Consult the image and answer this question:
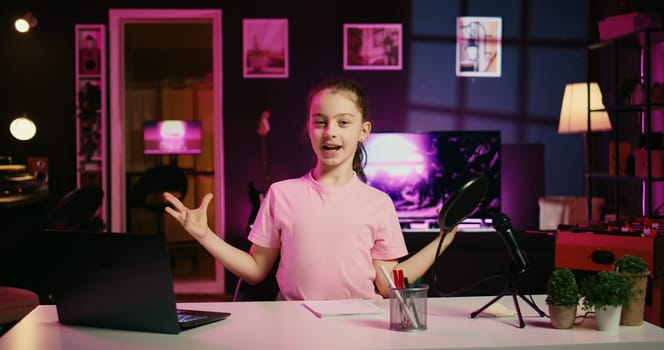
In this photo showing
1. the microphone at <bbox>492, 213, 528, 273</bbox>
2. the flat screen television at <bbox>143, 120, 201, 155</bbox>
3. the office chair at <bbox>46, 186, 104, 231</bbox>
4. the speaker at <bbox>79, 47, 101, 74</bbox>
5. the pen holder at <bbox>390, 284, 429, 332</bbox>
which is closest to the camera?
the pen holder at <bbox>390, 284, 429, 332</bbox>

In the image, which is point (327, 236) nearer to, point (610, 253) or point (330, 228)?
point (330, 228)

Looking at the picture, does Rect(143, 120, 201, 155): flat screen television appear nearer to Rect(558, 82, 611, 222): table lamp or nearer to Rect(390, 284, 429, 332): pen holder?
Rect(558, 82, 611, 222): table lamp

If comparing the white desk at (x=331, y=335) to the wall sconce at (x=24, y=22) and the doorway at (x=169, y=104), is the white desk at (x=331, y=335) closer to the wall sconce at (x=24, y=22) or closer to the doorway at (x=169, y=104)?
the doorway at (x=169, y=104)

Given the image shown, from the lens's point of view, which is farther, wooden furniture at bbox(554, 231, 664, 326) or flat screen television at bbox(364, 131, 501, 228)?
flat screen television at bbox(364, 131, 501, 228)

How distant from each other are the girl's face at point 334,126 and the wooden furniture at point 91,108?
469 cm

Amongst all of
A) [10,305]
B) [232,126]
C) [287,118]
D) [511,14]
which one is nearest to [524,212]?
[511,14]

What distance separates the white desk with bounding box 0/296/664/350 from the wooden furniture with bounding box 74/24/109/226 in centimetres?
487

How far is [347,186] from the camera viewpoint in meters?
2.21

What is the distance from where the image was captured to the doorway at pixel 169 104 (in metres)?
6.50

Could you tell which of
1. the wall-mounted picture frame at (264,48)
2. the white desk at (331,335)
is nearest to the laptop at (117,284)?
the white desk at (331,335)

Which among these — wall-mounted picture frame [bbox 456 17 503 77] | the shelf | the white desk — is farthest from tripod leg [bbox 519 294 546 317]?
wall-mounted picture frame [bbox 456 17 503 77]

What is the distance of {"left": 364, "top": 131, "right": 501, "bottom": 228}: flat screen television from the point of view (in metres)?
6.32

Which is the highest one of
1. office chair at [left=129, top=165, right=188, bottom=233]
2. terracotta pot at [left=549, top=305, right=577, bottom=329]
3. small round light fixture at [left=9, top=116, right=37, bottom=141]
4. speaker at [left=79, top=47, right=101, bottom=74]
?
speaker at [left=79, top=47, right=101, bottom=74]

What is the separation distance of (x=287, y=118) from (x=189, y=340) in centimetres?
509
